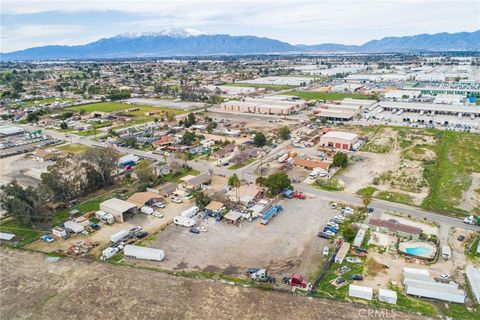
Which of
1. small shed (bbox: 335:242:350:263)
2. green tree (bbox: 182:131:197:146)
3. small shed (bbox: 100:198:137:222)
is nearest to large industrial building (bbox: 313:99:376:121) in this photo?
green tree (bbox: 182:131:197:146)

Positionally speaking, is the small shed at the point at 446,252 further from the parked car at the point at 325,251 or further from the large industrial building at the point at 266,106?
the large industrial building at the point at 266,106

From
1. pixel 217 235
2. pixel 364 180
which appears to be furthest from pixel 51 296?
pixel 364 180

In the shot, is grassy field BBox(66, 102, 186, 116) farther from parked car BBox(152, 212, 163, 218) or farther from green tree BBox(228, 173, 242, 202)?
parked car BBox(152, 212, 163, 218)

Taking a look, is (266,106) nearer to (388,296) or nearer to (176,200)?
(176,200)

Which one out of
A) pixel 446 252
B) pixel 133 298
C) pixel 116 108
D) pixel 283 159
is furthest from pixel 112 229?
pixel 116 108

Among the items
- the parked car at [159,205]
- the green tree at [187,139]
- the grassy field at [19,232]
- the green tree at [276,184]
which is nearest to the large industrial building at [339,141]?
the green tree at [276,184]

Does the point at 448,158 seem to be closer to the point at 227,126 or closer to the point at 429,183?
the point at 429,183
